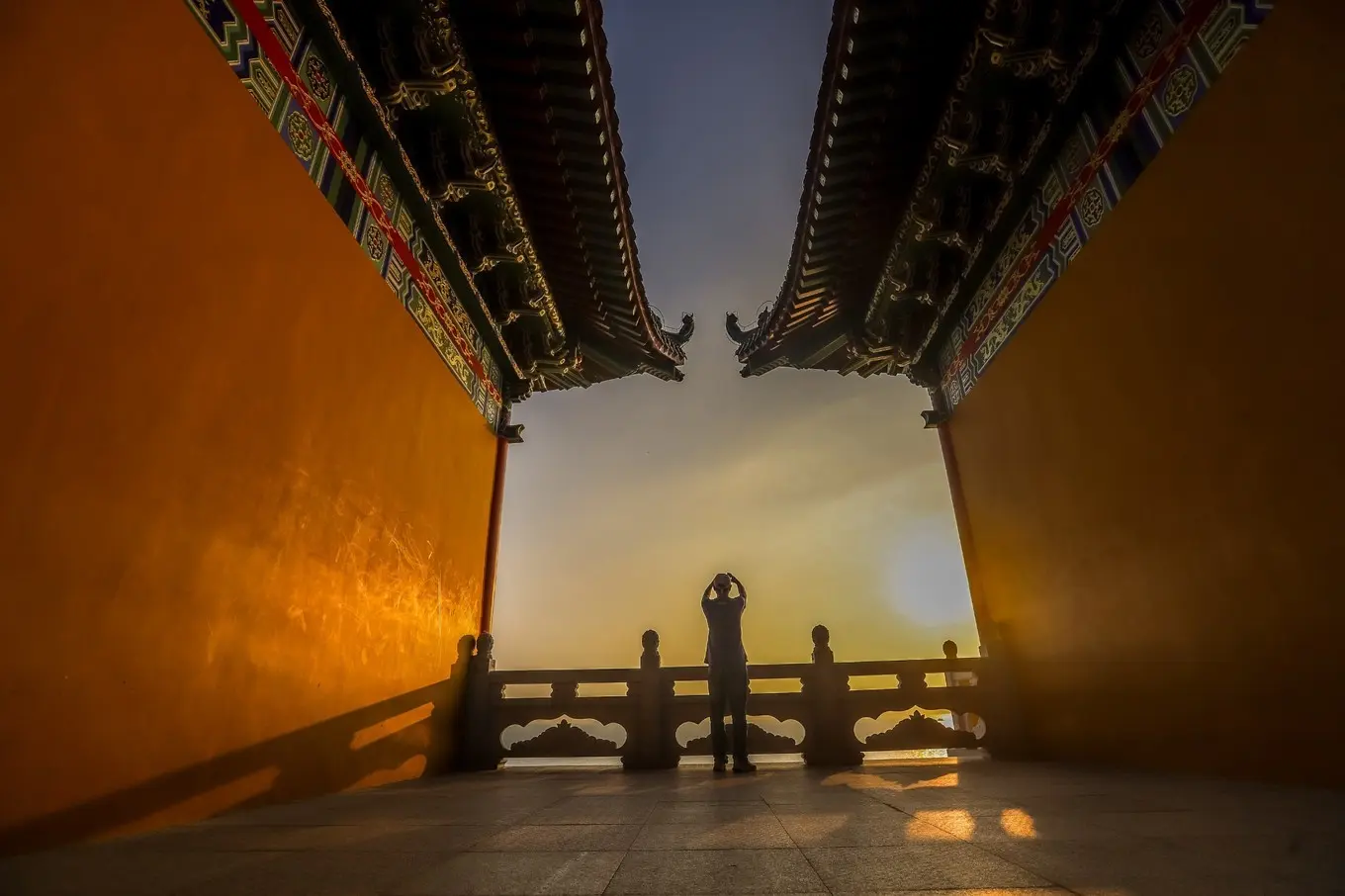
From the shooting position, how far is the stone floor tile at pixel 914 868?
1.62 meters

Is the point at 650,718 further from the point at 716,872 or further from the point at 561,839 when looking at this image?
the point at 716,872

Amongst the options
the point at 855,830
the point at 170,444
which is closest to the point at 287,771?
the point at 170,444

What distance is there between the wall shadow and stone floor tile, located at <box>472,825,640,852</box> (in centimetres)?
151

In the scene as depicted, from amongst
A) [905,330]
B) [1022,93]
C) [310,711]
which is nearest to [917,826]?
[310,711]

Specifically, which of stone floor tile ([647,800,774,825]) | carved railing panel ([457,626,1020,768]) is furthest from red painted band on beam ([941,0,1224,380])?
stone floor tile ([647,800,774,825])

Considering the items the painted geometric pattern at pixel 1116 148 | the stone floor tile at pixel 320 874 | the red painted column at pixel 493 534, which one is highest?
the painted geometric pattern at pixel 1116 148

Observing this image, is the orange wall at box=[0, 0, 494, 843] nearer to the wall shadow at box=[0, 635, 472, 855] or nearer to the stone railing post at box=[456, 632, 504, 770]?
the wall shadow at box=[0, 635, 472, 855]

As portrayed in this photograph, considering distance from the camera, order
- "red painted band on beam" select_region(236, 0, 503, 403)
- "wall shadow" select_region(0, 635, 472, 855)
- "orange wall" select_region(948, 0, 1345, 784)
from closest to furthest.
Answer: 1. "wall shadow" select_region(0, 635, 472, 855)
2. "orange wall" select_region(948, 0, 1345, 784)
3. "red painted band on beam" select_region(236, 0, 503, 403)

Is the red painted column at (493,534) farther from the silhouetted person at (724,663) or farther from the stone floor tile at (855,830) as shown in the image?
the stone floor tile at (855,830)

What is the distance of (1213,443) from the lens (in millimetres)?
3602

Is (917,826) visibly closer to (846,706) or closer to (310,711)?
(310,711)

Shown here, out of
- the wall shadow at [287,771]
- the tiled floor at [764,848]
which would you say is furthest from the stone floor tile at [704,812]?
the wall shadow at [287,771]

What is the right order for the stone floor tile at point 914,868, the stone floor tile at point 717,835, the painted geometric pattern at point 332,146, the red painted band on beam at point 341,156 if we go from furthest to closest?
the red painted band on beam at point 341,156 < the painted geometric pattern at point 332,146 < the stone floor tile at point 717,835 < the stone floor tile at point 914,868

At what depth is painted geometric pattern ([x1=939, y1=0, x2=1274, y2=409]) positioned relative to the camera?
3.65 metres
